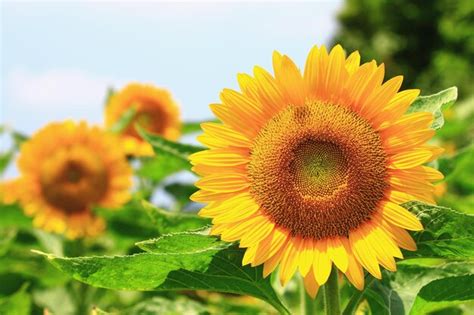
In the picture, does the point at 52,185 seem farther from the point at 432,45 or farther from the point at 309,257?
the point at 432,45

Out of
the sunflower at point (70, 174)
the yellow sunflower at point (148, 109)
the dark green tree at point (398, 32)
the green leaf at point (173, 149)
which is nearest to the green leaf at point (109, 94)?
the yellow sunflower at point (148, 109)

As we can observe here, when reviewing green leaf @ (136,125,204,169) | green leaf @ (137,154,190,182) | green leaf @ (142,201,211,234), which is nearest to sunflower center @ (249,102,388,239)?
green leaf @ (142,201,211,234)

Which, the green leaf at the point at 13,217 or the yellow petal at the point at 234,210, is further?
the green leaf at the point at 13,217

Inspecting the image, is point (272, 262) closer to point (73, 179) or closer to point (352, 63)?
point (352, 63)

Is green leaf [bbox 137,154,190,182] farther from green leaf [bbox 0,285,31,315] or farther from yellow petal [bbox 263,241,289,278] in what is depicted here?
yellow petal [bbox 263,241,289,278]

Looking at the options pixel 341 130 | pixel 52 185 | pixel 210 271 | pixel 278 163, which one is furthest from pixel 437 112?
pixel 52 185

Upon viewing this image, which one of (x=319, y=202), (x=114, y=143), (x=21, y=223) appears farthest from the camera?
(x=114, y=143)

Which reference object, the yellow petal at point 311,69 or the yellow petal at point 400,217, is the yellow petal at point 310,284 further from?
the yellow petal at point 311,69
